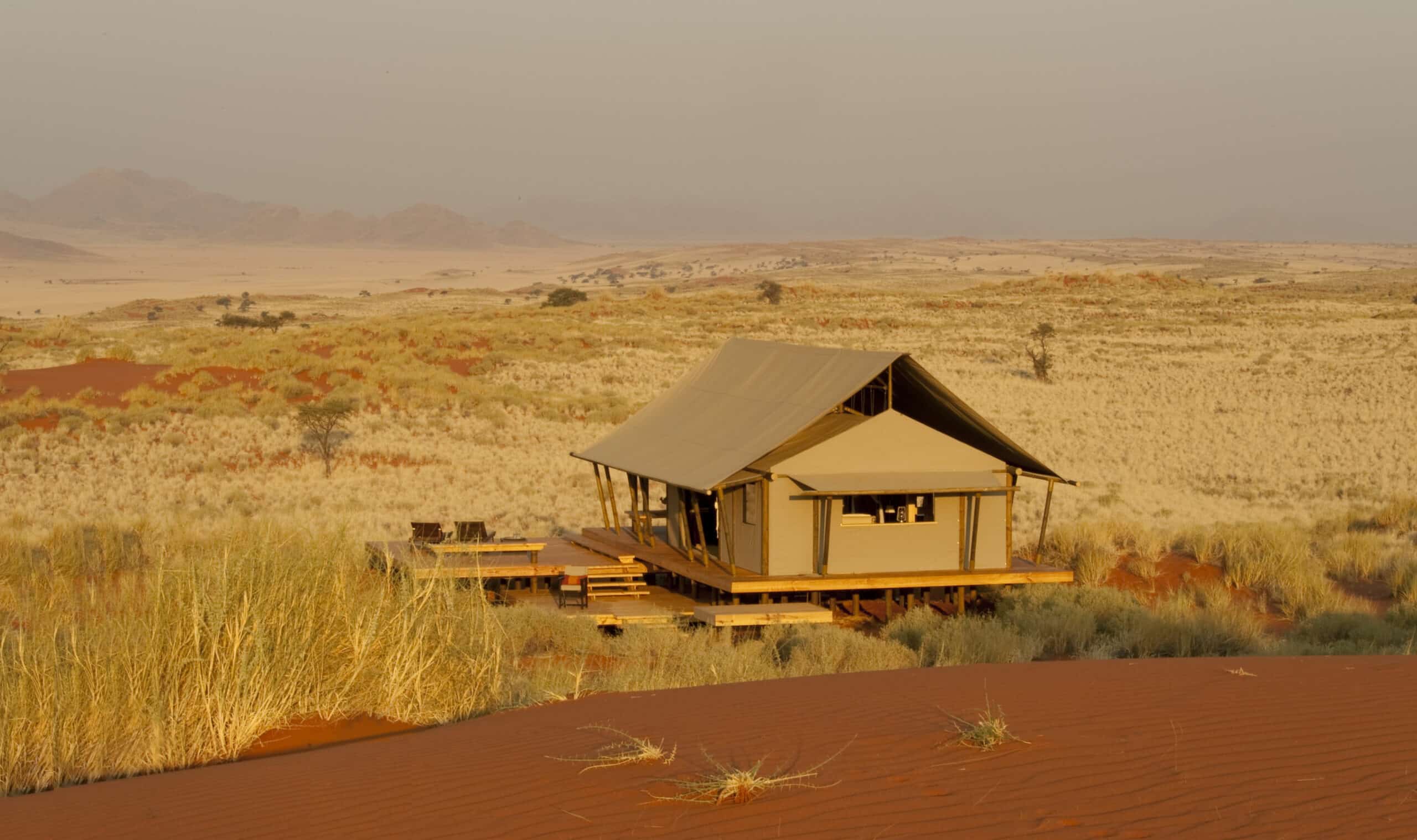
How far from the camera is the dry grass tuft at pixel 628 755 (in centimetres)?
691

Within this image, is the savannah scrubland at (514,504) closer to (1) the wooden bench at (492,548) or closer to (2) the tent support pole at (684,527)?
(1) the wooden bench at (492,548)

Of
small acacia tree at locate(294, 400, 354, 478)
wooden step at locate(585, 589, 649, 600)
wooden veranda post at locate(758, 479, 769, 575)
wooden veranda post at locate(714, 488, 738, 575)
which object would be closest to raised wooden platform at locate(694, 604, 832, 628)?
wooden veranda post at locate(758, 479, 769, 575)

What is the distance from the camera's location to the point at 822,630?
1368 centimetres

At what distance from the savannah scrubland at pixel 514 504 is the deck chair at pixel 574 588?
1494 millimetres

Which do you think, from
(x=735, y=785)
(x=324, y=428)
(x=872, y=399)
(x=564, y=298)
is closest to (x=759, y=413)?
(x=872, y=399)

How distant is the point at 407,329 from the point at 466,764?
42.2 meters

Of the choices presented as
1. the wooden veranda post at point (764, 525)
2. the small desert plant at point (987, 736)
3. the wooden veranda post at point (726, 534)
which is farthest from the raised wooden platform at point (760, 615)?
the small desert plant at point (987, 736)

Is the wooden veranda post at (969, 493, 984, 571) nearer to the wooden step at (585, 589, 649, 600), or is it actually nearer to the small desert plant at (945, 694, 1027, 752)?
the wooden step at (585, 589, 649, 600)

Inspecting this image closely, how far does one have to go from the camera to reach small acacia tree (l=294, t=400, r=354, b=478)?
93.8 ft

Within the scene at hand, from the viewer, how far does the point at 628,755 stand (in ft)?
22.9

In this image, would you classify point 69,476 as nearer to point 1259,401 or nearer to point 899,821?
point 899,821

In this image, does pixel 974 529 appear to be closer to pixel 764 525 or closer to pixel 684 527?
pixel 764 525

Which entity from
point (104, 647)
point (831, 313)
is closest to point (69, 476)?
point (104, 647)

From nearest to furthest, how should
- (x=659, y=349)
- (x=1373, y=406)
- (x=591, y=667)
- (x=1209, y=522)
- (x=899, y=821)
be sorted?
(x=899, y=821) → (x=591, y=667) → (x=1209, y=522) → (x=1373, y=406) → (x=659, y=349)
